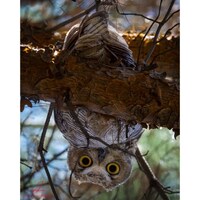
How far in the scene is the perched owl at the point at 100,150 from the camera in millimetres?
870

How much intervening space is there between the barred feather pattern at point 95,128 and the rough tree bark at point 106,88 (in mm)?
77

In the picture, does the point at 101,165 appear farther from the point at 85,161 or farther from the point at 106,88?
the point at 106,88

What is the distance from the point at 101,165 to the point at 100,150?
0.09 ft

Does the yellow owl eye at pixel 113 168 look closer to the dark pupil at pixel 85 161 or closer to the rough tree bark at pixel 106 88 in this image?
the dark pupil at pixel 85 161

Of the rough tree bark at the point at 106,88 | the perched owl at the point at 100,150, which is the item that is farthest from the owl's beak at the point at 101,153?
the rough tree bark at the point at 106,88

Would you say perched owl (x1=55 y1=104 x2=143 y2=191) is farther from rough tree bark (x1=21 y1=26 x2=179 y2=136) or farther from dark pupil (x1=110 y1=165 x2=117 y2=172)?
rough tree bark (x1=21 y1=26 x2=179 y2=136)

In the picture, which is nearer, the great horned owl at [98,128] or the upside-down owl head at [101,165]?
the great horned owl at [98,128]

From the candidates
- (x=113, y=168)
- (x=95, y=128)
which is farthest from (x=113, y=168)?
(x=95, y=128)

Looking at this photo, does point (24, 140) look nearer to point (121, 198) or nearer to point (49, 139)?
point (49, 139)

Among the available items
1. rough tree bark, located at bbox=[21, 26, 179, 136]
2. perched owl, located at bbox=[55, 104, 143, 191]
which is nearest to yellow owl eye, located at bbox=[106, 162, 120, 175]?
perched owl, located at bbox=[55, 104, 143, 191]

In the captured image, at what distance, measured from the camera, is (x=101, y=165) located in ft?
2.99

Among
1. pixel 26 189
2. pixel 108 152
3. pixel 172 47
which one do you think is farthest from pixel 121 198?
pixel 172 47

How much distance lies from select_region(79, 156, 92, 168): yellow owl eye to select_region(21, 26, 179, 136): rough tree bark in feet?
0.59
